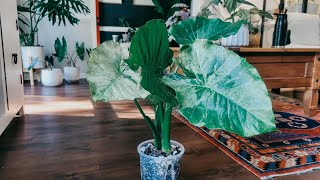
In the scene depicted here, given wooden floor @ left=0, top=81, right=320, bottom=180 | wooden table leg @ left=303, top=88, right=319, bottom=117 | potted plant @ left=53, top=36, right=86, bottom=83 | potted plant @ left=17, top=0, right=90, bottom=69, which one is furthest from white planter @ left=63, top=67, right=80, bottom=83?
wooden table leg @ left=303, top=88, right=319, bottom=117

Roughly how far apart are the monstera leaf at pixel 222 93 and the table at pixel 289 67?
1235 millimetres

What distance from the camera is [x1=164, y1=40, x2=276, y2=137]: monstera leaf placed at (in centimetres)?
57

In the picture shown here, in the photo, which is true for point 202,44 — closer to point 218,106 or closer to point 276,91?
point 218,106

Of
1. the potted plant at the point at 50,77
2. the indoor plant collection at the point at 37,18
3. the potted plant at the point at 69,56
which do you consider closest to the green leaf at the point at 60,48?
the potted plant at the point at 69,56

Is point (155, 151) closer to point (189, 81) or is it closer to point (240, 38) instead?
point (189, 81)

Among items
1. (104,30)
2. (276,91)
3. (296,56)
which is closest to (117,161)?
(296,56)

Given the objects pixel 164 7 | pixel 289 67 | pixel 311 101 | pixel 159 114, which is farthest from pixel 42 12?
pixel 311 101

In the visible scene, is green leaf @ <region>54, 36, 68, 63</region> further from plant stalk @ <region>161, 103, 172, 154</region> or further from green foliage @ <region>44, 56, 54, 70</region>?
plant stalk @ <region>161, 103, 172, 154</region>

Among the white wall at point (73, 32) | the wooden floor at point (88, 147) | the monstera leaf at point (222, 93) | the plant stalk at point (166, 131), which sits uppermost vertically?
the white wall at point (73, 32)

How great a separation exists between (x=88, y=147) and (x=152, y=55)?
0.99 metres

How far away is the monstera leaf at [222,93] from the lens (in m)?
0.57

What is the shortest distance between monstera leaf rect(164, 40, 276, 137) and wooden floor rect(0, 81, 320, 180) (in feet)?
2.26

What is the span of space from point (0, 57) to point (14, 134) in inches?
19.4

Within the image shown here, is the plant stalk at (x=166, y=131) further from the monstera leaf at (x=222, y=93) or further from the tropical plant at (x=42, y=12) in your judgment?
the tropical plant at (x=42, y=12)
